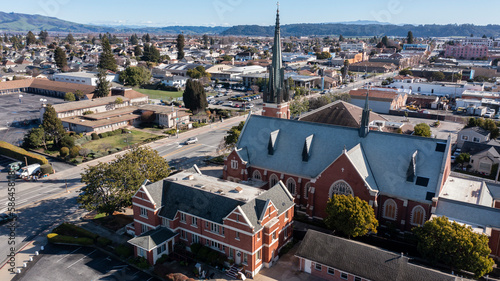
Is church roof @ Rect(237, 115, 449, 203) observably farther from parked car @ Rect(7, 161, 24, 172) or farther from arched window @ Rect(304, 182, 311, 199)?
parked car @ Rect(7, 161, 24, 172)

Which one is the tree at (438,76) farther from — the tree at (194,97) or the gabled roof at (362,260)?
the gabled roof at (362,260)

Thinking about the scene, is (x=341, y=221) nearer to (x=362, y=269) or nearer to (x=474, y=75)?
(x=362, y=269)

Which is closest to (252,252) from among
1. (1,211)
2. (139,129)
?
(1,211)

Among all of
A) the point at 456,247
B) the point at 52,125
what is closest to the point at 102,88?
the point at 52,125

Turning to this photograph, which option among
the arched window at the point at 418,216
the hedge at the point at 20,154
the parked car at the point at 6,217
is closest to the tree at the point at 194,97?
the hedge at the point at 20,154

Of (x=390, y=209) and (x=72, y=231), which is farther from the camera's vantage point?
(x=72, y=231)

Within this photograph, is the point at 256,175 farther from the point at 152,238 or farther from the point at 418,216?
the point at 418,216
